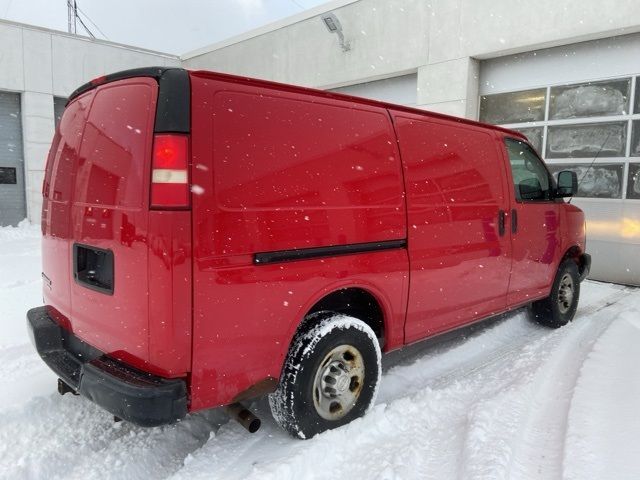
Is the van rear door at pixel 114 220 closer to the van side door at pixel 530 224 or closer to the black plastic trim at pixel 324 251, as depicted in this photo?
the black plastic trim at pixel 324 251

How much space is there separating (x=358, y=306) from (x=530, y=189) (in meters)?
2.44

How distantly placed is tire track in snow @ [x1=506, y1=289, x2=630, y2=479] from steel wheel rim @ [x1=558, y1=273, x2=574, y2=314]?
47 cm

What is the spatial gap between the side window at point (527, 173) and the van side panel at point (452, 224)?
11.8 inches

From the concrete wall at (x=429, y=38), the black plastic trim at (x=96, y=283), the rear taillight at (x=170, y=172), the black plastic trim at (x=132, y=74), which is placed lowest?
the black plastic trim at (x=96, y=283)

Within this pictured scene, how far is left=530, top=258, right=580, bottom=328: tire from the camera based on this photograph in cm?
516

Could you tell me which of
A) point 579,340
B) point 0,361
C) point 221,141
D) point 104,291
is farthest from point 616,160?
point 0,361

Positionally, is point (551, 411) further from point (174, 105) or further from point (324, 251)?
point (174, 105)

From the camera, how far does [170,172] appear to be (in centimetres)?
221

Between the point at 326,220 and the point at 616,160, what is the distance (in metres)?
7.03

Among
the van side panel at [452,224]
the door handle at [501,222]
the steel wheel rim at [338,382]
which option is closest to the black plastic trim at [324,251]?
the van side panel at [452,224]

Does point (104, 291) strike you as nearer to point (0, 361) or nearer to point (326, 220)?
point (326, 220)

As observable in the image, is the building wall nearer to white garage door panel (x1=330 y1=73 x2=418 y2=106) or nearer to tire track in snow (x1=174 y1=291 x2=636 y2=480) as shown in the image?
white garage door panel (x1=330 y1=73 x2=418 y2=106)

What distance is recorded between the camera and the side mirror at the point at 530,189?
4564 millimetres

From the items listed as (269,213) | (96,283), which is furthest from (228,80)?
(96,283)
